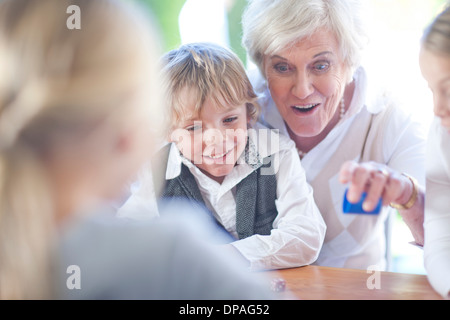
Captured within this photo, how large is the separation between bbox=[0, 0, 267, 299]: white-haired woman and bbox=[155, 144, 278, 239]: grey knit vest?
0.30 metres

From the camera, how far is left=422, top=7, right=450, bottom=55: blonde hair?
2.57 feet

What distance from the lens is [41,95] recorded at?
2.04 feet

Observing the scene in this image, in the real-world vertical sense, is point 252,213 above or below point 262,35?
below

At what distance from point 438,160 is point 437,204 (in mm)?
75

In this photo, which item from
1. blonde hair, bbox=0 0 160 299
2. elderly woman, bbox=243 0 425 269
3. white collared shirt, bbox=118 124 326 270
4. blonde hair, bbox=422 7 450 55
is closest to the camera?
blonde hair, bbox=0 0 160 299

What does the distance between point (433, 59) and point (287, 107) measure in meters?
0.39

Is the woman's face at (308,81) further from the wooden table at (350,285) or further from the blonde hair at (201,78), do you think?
the wooden table at (350,285)

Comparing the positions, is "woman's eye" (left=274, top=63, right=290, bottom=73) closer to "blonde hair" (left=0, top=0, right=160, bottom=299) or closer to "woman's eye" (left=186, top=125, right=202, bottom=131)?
"woman's eye" (left=186, top=125, right=202, bottom=131)

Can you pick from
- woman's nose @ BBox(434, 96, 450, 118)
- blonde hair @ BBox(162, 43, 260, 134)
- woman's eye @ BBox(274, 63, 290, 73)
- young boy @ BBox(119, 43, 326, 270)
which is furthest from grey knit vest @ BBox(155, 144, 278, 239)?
woman's nose @ BBox(434, 96, 450, 118)

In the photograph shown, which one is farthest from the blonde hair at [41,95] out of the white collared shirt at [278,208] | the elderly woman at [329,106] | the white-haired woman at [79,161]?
the elderly woman at [329,106]

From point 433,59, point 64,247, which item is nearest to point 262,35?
point 433,59
